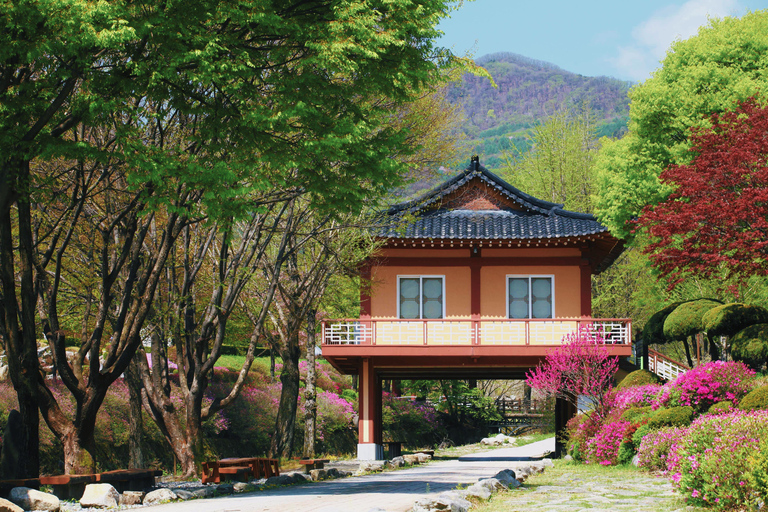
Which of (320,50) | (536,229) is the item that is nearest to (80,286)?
(320,50)

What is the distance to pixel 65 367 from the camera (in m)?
14.0

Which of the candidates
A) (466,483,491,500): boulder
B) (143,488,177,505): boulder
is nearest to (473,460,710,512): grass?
(466,483,491,500): boulder

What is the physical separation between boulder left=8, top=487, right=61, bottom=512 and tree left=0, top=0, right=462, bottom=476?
1402 mm

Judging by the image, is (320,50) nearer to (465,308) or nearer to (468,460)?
(465,308)

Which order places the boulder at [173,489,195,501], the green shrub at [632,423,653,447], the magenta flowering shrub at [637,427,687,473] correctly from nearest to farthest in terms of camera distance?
the boulder at [173,489,195,501] < the magenta flowering shrub at [637,427,687,473] < the green shrub at [632,423,653,447]

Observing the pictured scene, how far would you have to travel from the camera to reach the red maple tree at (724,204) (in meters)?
19.4

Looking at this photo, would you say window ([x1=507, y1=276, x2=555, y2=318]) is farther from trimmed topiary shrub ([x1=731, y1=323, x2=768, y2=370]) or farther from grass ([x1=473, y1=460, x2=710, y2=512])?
grass ([x1=473, y1=460, x2=710, y2=512])

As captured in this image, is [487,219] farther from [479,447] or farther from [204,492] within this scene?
[479,447]

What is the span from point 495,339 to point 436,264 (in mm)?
3453

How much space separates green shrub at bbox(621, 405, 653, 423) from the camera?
18891 millimetres

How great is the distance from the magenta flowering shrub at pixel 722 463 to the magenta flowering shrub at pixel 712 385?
24.4 ft

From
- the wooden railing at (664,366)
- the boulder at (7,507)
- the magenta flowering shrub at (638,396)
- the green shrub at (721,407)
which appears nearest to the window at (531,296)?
the wooden railing at (664,366)

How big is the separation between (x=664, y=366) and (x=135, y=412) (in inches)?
720

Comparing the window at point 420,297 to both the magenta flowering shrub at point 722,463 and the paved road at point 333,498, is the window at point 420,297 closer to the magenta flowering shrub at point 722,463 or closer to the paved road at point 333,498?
the paved road at point 333,498
